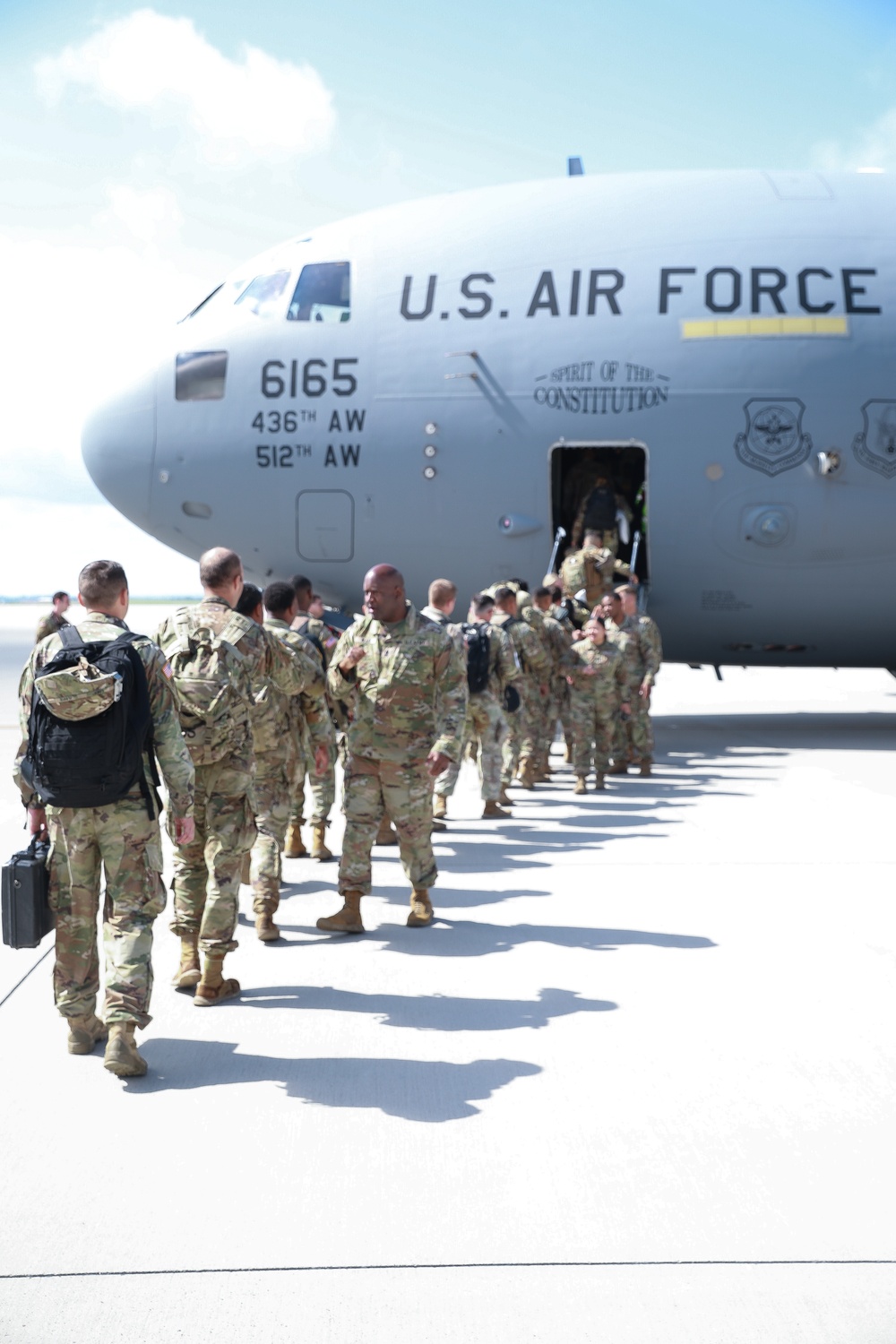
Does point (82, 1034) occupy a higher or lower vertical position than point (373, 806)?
lower

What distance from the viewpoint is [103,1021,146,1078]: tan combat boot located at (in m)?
4.61

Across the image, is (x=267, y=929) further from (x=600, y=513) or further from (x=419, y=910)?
(x=600, y=513)

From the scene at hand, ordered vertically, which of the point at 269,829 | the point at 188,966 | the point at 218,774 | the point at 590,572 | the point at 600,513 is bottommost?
the point at 188,966

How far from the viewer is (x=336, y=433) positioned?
43.3 ft

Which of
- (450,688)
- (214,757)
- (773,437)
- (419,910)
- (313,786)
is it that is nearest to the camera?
(214,757)

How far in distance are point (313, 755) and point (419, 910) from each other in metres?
1.58

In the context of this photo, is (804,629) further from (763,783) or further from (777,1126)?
(777,1126)

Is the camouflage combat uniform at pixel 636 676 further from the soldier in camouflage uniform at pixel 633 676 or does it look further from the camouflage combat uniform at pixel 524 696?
the camouflage combat uniform at pixel 524 696

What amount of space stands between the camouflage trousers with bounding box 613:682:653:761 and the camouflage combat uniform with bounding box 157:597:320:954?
6.97 metres

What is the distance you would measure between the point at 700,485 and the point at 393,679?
741 centimetres

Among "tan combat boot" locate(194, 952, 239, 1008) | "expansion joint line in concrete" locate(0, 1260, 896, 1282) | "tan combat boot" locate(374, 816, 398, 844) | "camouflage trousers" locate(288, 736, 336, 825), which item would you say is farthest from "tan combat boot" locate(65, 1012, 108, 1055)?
"tan combat boot" locate(374, 816, 398, 844)

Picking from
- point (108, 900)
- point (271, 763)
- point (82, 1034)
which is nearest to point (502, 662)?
point (271, 763)

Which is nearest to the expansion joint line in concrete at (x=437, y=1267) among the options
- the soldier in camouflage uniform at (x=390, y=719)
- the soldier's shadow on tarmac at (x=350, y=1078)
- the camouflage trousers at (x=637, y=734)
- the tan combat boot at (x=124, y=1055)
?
the soldier's shadow on tarmac at (x=350, y=1078)

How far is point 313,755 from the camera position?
8062mm
